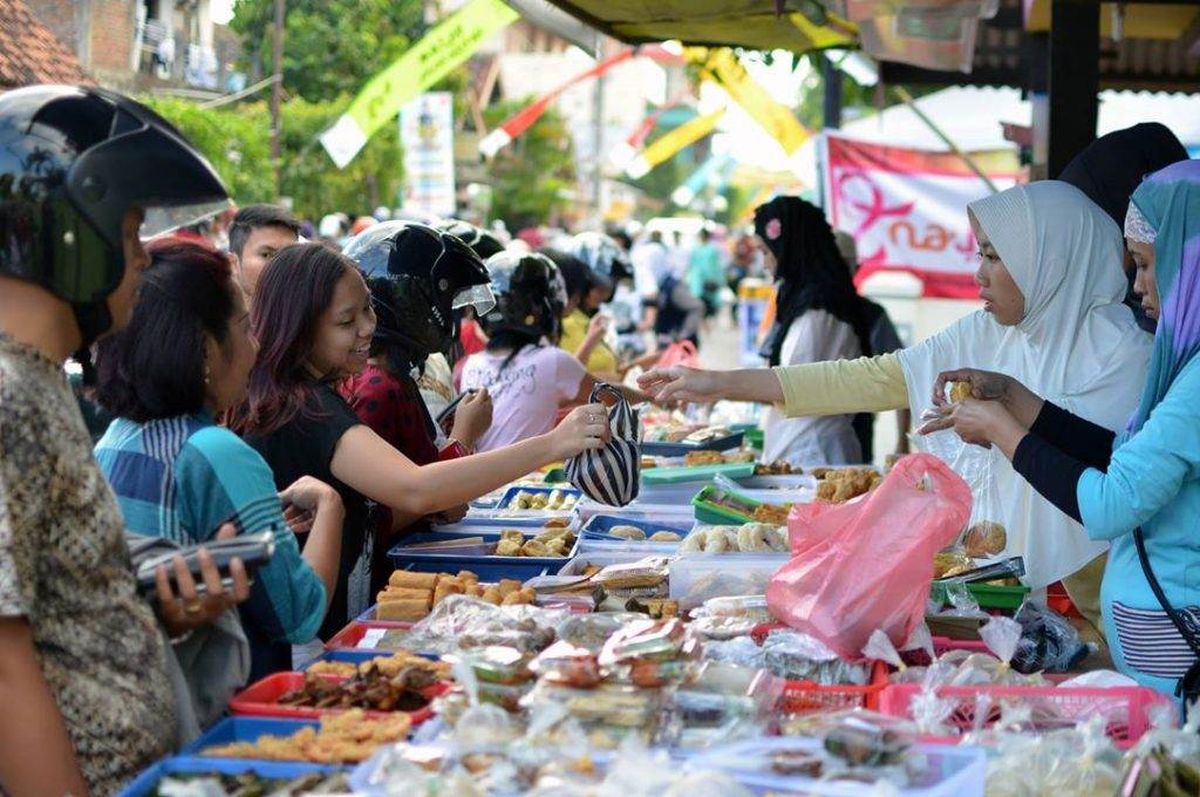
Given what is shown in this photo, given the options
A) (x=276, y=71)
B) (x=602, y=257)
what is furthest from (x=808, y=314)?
(x=276, y=71)

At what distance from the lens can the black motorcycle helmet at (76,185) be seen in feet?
7.79

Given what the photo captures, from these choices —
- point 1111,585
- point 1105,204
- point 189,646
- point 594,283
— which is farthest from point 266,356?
point 594,283

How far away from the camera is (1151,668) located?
132 inches

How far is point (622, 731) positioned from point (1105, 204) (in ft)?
10.9

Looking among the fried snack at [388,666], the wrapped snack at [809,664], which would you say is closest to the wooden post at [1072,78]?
the wrapped snack at [809,664]

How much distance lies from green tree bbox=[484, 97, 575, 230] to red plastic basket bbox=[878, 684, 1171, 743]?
147 feet

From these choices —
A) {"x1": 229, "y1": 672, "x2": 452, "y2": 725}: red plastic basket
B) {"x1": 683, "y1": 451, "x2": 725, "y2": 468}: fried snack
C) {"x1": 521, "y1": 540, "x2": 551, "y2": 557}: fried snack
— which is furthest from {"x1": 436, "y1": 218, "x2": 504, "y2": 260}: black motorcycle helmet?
{"x1": 229, "y1": 672, "x2": 452, "y2": 725}: red plastic basket

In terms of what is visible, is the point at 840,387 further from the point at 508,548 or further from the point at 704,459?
the point at 704,459

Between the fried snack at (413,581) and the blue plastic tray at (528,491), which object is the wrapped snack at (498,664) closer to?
the fried snack at (413,581)

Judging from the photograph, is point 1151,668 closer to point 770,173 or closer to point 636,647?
point 636,647

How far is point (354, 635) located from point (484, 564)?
980 millimetres

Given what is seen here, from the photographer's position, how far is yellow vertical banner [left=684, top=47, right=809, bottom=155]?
→ 10.3 meters

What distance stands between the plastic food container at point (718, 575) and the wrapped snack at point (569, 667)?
39.3 inches

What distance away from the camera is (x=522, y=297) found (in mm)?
6766
